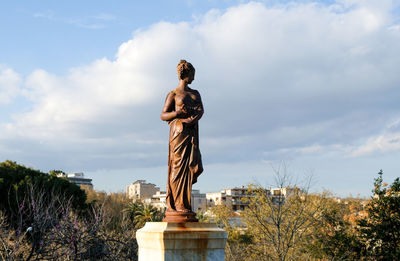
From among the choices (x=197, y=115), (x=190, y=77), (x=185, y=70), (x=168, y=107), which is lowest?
(x=197, y=115)

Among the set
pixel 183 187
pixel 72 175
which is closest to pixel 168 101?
pixel 183 187

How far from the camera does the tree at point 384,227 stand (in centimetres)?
1681

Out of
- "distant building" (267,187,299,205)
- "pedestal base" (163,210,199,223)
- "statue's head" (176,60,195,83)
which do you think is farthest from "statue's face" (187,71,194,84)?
"distant building" (267,187,299,205)

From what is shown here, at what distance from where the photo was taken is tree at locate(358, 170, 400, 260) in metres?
16.8

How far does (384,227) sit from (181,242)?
12507 mm

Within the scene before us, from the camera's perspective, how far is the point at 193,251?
7.01 meters

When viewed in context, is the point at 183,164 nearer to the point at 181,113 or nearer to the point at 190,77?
the point at 181,113

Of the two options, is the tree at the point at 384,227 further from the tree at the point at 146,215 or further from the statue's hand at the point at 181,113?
the tree at the point at 146,215

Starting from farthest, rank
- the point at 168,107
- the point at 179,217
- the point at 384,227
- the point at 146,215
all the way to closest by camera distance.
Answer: the point at 146,215 < the point at 384,227 < the point at 168,107 < the point at 179,217

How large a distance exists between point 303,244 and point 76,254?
1232 cm

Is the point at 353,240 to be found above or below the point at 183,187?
below

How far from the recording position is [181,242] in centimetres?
694

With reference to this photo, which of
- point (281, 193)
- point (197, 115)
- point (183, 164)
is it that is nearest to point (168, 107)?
point (197, 115)

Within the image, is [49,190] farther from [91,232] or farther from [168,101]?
[168,101]
